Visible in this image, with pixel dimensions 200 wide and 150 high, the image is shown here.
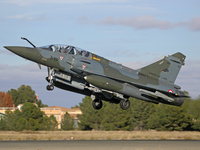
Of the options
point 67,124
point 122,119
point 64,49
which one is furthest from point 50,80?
point 67,124

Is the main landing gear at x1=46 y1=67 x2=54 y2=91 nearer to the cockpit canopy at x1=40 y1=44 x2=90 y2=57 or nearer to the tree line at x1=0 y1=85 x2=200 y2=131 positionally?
the cockpit canopy at x1=40 y1=44 x2=90 y2=57

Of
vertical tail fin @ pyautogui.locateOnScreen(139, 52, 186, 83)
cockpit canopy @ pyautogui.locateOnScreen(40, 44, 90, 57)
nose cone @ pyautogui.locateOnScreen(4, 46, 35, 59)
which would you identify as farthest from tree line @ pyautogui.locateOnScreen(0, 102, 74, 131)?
nose cone @ pyautogui.locateOnScreen(4, 46, 35, 59)

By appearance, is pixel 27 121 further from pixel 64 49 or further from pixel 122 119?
pixel 64 49

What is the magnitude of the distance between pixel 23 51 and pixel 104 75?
5648 mm

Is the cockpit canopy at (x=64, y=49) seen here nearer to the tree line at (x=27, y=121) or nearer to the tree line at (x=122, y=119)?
the tree line at (x=122, y=119)

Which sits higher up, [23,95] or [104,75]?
[23,95]

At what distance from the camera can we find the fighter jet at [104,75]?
2069 cm

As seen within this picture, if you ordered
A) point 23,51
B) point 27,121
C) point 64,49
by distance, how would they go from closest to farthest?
1. point 23,51
2. point 64,49
3. point 27,121

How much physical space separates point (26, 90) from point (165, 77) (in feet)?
469

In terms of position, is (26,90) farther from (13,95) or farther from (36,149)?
(36,149)

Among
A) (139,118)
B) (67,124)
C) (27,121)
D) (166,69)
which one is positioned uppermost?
(166,69)

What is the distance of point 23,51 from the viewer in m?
19.7

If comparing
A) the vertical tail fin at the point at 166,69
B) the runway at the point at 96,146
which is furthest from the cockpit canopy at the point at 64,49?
the runway at the point at 96,146

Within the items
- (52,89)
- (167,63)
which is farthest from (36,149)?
(167,63)
